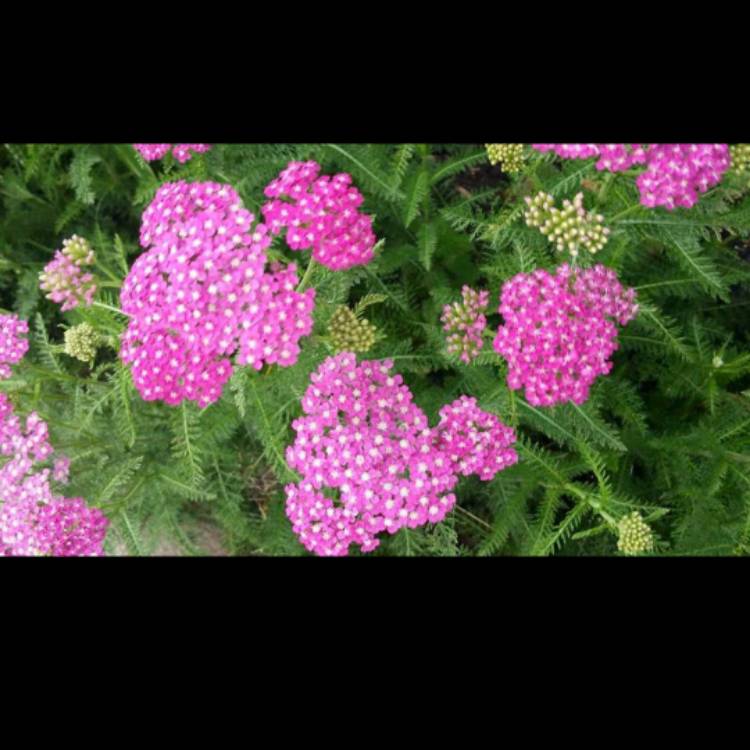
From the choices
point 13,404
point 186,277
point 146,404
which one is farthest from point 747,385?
point 13,404

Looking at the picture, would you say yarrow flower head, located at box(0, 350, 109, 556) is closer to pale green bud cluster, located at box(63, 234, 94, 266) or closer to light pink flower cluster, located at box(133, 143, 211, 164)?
pale green bud cluster, located at box(63, 234, 94, 266)

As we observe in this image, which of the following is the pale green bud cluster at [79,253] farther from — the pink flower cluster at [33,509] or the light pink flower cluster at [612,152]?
the light pink flower cluster at [612,152]

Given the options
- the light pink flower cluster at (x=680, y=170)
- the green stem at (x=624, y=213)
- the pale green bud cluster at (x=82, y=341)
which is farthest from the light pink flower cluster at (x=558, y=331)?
the pale green bud cluster at (x=82, y=341)

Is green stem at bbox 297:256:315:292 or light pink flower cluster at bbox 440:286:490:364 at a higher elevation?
green stem at bbox 297:256:315:292

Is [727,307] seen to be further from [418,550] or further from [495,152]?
[418,550]

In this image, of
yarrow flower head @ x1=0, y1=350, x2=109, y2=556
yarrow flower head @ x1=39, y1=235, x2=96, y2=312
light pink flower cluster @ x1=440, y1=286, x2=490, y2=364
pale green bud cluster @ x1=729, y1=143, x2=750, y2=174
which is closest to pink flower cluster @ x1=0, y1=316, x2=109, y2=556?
yarrow flower head @ x1=0, y1=350, x2=109, y2=556

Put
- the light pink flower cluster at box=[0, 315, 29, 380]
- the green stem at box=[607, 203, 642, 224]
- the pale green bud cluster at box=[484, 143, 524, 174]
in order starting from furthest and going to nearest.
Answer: the light pink flower cluster at box=[0, 315, 29, 380]
the pale green bud cluster at box=[484, 143, 524, 174]
the green stem at box=[607, 203, 642, 224]
